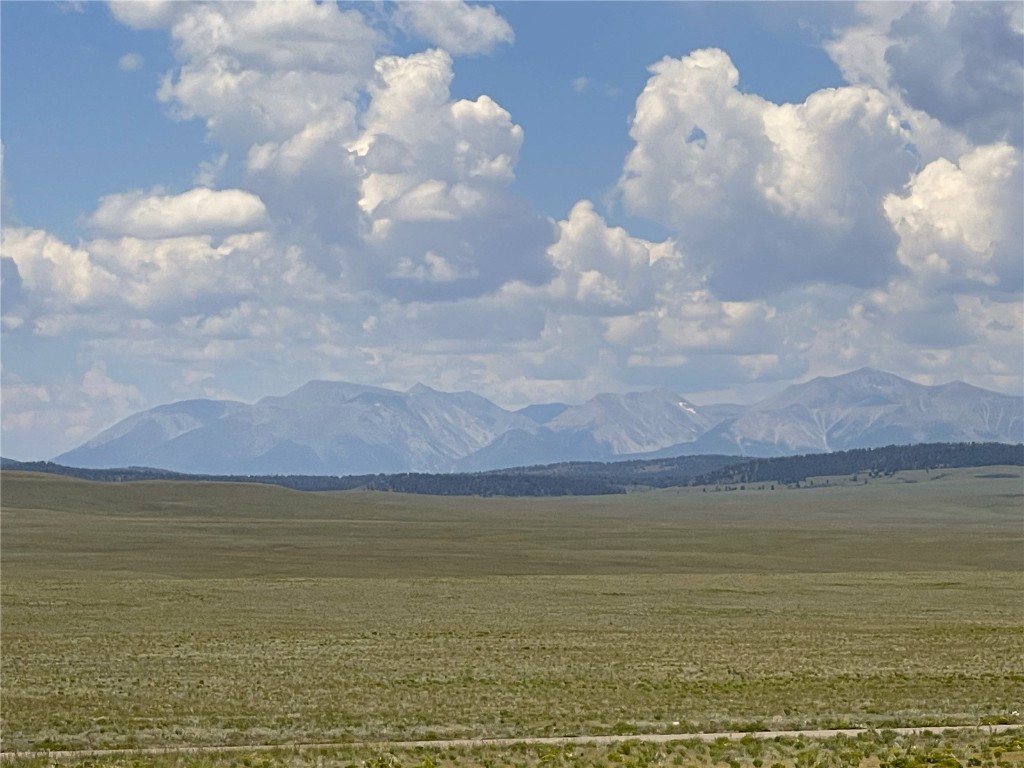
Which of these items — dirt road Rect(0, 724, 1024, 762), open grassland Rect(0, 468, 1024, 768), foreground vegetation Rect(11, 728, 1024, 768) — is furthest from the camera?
open grassland Rect(0, 468, 1024, 768)

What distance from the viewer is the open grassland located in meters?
26.8

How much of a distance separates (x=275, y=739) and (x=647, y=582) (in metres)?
54.3

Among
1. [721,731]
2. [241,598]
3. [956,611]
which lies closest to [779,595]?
[956,611]

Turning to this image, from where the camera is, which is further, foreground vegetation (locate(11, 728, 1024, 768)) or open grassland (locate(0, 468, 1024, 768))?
open grassland (locate(0, 468, 1024, 768))

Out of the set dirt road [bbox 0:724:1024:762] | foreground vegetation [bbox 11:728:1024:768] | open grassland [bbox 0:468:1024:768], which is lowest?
open grassland [bbox 0:468:1024:768]

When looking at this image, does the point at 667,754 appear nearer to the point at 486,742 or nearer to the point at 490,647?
the point at 486,742

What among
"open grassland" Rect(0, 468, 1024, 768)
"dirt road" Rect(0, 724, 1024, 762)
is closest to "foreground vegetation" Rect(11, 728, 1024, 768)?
"open grassland" Rect(0, 468, 1024, 768)

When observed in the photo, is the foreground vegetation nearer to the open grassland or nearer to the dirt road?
the open grassland

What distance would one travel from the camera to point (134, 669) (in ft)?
122

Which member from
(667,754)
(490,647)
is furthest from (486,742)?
(490,647)

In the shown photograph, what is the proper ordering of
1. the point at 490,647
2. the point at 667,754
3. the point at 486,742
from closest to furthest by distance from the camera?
1. the point at 667,754
2. the point at 486,742
3. the point at 490,647

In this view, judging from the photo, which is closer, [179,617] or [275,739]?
[275,739]

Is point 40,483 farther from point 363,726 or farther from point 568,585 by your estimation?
point 363,726

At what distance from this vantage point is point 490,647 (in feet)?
141
